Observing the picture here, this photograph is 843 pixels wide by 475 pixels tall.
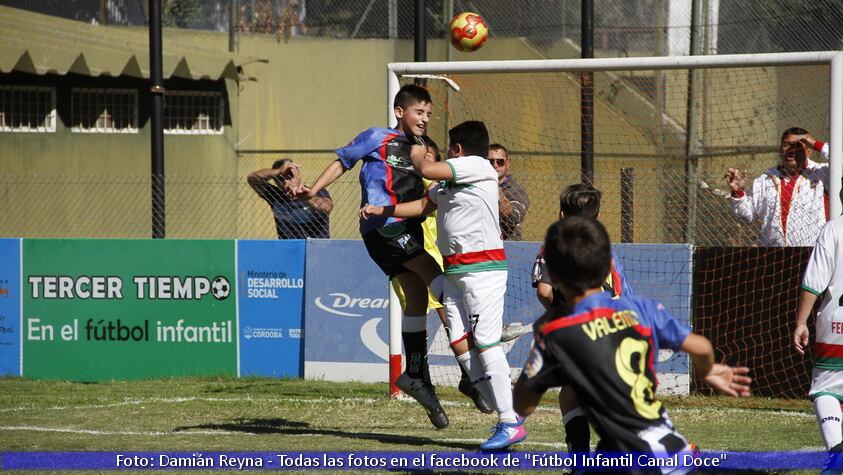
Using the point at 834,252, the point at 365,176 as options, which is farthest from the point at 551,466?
the point at 365,176

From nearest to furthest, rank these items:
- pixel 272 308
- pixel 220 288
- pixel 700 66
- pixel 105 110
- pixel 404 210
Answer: pixel 404 210
pixel 700 66
pixel 272 308
pixel 220 288
pixel 105 110

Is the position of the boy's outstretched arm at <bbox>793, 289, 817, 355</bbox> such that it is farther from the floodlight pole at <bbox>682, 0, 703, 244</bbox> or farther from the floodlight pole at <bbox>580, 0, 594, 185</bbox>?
the floodlight pole at <bbox>682, 0, 703, 244</bbox>

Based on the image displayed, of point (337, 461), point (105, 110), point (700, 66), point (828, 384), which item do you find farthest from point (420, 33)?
point (105, 110)

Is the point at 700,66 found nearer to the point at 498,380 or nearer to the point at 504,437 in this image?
the point at 498,380

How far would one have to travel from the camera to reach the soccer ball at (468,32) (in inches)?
372

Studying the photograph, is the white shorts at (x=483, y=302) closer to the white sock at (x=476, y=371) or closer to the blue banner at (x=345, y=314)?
the white sock at (x=476, y=371)

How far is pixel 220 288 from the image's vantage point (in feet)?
36.9

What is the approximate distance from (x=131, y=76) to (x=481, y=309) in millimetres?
13645

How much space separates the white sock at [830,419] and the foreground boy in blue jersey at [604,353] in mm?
1863

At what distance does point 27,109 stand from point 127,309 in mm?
8200

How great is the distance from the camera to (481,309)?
21.9 feet

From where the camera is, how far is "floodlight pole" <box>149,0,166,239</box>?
1174 cm

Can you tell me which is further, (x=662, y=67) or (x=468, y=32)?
(x=468, y=32)

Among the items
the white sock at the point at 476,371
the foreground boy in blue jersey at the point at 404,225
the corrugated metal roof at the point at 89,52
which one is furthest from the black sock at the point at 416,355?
the corrugated metal roof at the point at 89,52
